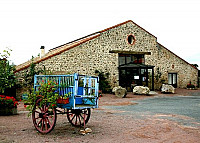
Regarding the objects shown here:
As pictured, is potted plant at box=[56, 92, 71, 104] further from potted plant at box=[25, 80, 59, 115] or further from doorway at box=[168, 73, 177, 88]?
doorway at box=[168, 73, 177, 88]

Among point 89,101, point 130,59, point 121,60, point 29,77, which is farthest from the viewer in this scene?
point 130,59

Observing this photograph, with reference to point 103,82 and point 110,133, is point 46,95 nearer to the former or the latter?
point 110,133

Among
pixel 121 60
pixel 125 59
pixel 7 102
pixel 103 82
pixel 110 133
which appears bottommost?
pixel 110 133

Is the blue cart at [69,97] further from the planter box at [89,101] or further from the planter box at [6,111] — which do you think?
the planter box at [6,111]

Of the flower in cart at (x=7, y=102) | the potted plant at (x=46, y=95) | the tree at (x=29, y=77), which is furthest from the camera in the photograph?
the tree at (x=29, y=77)

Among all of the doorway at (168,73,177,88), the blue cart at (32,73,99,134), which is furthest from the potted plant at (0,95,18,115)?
the doorway at (168,73,177,88)

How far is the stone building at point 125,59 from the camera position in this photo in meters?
19.7

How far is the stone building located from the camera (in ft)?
64.6

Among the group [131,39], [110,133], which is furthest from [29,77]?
[110,133]

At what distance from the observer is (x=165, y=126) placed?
707 centimetres

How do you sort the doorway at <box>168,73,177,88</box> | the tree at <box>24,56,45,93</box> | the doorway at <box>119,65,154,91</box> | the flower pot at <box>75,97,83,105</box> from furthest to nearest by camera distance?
1. the doorway at <box>168,73,177,88</box>
2. the doorway at <box>119,65,154,91</box>
3. the tree at <box>24,56,45,93</box>
4. the flower pot at <box>75,97,83,105</box>

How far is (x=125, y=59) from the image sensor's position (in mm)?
23062

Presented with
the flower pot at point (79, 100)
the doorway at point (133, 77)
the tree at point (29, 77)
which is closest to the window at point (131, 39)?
the doorway at point (133, 77)

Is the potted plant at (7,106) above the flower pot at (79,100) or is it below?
below
